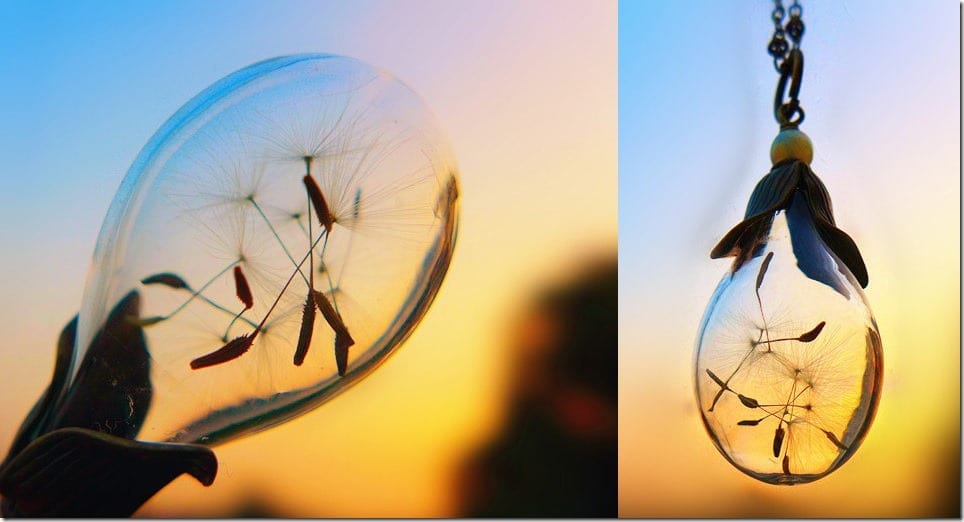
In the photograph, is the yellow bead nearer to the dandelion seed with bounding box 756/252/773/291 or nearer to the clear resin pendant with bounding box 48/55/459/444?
the dandelion seed with bounding box 756/252/773/291

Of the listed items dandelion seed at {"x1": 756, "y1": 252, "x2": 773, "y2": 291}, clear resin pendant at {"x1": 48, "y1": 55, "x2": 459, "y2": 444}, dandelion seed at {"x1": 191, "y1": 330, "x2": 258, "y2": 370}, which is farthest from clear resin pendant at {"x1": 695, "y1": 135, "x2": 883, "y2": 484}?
dandelion seed at {"x1": 191, "y1": 330, "x2": 258, "y2": 370}

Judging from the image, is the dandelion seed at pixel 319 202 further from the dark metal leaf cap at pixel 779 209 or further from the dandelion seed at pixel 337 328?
the dark metal leaf cap at pixel 779 209

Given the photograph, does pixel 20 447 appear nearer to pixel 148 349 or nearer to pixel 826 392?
pixel 148 349

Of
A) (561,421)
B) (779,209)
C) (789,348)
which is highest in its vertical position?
(779,209)

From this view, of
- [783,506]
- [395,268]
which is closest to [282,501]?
[395,268]

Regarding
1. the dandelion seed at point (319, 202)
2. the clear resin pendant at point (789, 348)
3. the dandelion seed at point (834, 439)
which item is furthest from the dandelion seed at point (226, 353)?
the dandelion seed at point (834, 439)

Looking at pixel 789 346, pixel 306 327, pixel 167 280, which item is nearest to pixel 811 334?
pixel 789 346

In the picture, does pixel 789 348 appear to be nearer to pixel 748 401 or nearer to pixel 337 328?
pixel 748 401
